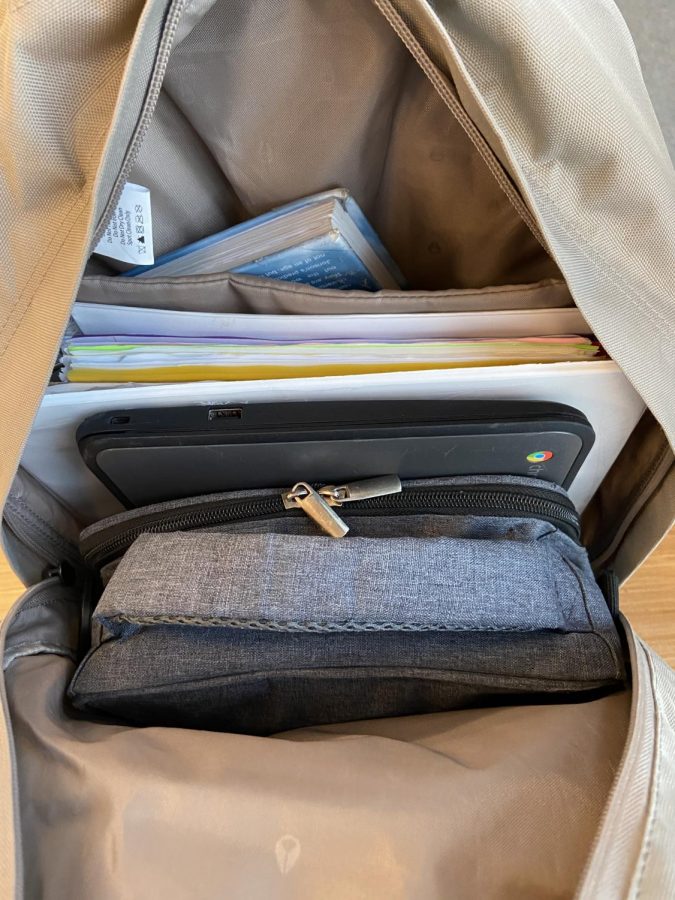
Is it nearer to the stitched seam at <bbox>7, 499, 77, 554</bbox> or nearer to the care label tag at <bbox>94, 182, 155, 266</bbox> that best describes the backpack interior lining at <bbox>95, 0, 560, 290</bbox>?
the care label tag at <bbox>94, 182, 155, 266</bbox>

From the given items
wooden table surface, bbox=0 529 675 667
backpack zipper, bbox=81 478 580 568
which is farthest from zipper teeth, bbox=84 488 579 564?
wooden table surface, bbox=0 529 675 667

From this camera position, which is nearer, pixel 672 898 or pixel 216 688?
pixel 672 898

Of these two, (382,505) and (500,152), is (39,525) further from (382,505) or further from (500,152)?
(500,152)

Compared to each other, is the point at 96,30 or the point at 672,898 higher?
the point at 96,30

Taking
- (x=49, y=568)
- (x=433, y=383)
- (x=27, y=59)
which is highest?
(x=27, y=59)

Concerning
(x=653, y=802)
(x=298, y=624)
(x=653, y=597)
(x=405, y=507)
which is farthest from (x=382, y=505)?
(x=653, y=597)

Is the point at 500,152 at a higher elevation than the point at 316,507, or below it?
higher

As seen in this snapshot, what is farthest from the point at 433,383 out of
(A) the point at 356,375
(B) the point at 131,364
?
(B) the point at 131,364

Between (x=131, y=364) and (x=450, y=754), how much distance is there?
1.03ft

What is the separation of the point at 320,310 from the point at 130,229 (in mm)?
141

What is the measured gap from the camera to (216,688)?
40 centimetres

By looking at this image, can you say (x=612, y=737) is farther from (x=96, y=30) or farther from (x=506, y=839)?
(x=96, y=30)

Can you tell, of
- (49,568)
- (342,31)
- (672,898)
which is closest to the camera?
(672,898)

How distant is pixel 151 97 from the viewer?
1.05 feet
